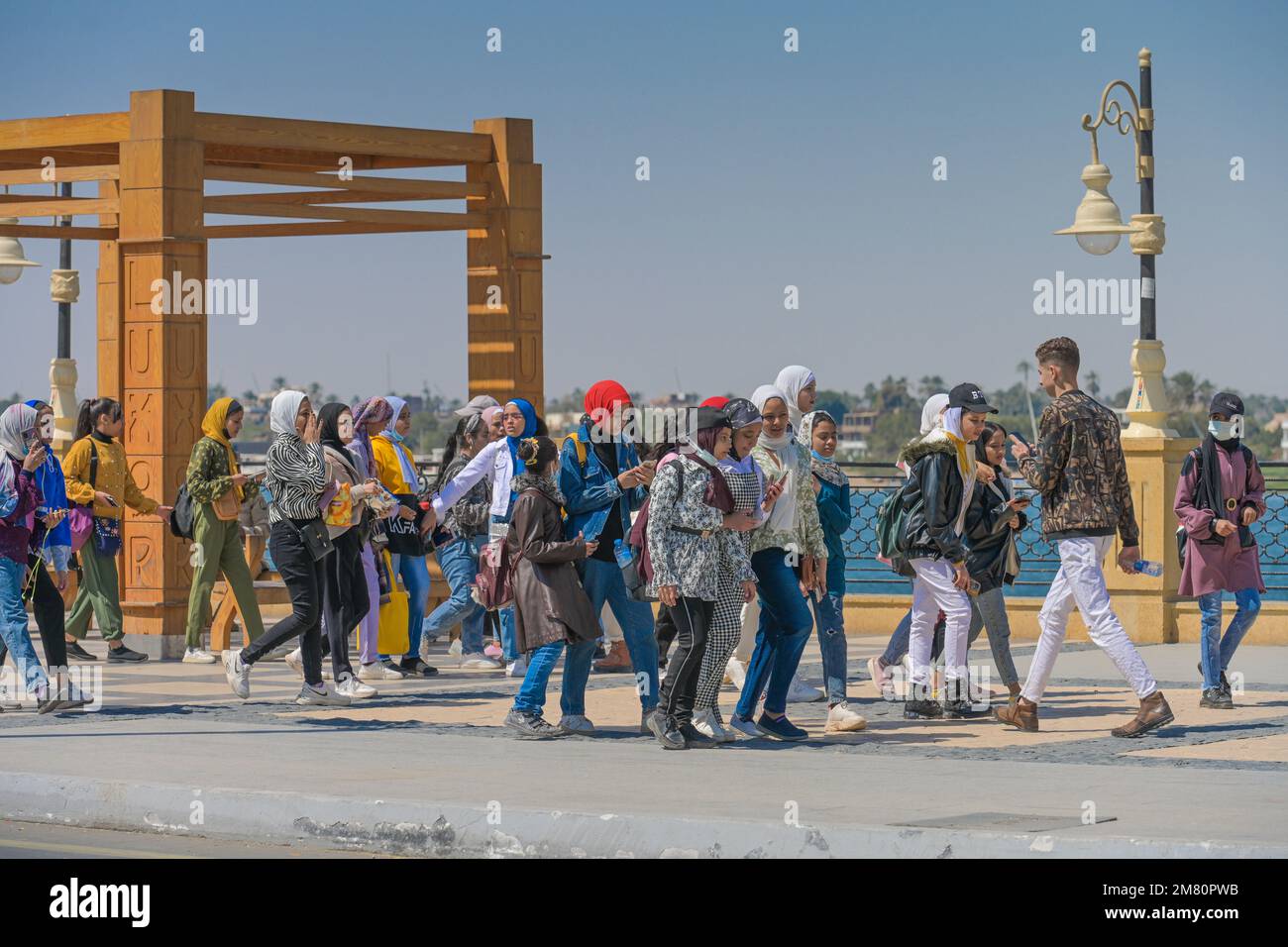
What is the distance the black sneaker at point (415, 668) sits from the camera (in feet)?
50.8

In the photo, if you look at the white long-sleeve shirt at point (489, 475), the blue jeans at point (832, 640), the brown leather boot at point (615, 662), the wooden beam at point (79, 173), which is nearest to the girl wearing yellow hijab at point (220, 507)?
the white long-sleeve shirt at point (489, 475)

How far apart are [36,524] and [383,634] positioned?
294cm

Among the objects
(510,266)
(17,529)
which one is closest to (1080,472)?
(17,529)

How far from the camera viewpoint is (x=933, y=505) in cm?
1208

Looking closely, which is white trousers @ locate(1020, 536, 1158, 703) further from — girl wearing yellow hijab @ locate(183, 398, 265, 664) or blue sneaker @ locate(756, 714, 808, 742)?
girl wearing yellow hijab @ locate(183, 398, 265, 664)

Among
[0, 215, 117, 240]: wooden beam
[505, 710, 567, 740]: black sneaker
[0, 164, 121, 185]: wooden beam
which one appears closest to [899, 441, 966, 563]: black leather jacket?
[505, 710, 567, 740]: black sneaker

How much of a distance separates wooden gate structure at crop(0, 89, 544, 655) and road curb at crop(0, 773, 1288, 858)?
23.3ft

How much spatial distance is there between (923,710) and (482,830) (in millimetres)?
4317

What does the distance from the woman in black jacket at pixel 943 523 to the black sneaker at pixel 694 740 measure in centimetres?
163

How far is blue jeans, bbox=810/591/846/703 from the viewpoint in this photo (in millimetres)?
12305

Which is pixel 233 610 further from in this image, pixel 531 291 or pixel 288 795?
pixel 288 795

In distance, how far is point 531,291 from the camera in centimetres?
1928
